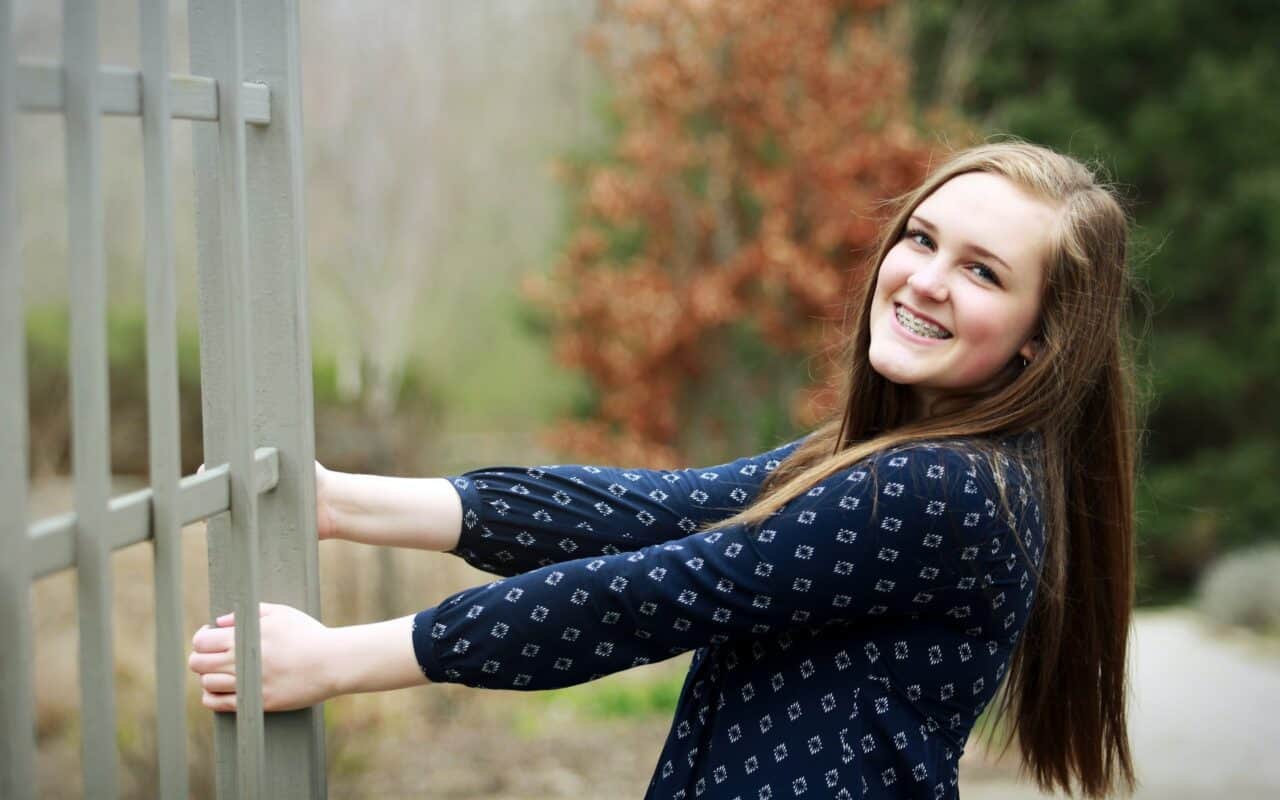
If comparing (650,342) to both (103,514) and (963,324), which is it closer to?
(963,324)

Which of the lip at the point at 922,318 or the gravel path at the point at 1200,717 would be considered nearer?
the lip at the point at 922,318

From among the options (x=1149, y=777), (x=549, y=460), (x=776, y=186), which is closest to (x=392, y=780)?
(x=1149, y=777)

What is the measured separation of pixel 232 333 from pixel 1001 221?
0.93 metres

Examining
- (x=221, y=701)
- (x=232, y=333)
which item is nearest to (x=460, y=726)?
(x=221, y=701)

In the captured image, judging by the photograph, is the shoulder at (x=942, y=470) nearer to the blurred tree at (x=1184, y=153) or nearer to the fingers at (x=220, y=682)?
the fingers at (x=220, y=682)

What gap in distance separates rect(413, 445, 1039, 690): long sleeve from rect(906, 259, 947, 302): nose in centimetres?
23

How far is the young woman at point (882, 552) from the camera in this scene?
5.06 feet

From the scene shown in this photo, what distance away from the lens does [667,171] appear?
23.2 feet

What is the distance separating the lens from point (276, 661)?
5.05 feet

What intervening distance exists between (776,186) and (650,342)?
1011 mm

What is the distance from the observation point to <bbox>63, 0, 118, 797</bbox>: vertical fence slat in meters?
1.16

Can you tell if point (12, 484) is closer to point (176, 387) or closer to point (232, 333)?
point (176, 387)

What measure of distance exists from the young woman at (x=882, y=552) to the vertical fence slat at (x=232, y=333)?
5cm

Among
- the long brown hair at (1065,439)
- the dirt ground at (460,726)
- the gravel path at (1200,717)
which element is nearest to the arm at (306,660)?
the long brown hair at (1065,439)
